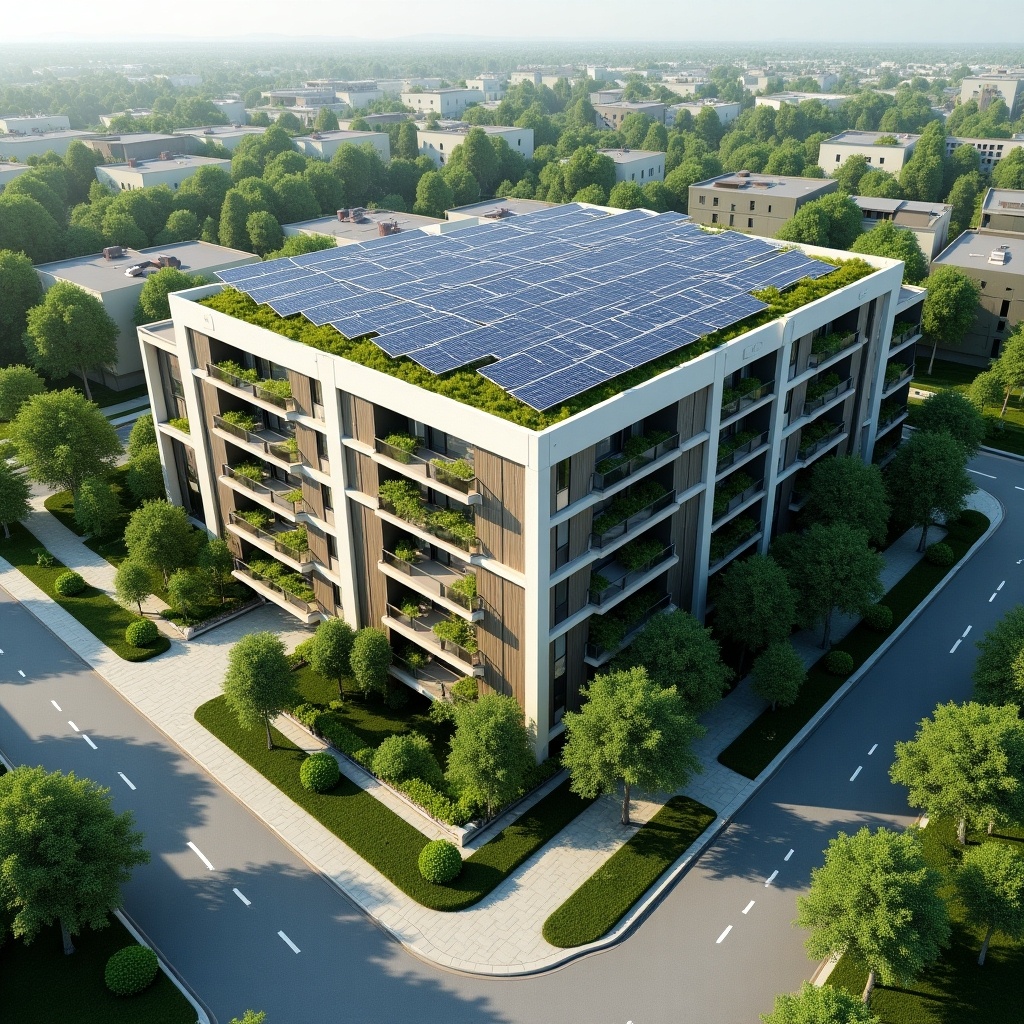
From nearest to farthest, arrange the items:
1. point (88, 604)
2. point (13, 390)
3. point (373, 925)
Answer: point (373, 925) < point (88, 604) < point (13, 390)

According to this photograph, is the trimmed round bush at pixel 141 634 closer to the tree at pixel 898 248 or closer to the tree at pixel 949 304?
the tree at pixel 949 304

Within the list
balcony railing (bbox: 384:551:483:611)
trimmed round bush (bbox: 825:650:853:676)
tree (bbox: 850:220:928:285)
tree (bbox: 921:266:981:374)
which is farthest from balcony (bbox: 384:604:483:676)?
tree (bbox: 850:220:928:285)

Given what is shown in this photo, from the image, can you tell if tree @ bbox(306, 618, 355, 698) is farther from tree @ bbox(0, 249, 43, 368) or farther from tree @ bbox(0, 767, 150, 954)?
tree @ bbox(0, 249, 43, 368)

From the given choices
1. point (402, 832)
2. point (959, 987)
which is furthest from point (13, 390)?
point (959, 987)

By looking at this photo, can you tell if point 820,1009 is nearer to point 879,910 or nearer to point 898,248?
point 879,910

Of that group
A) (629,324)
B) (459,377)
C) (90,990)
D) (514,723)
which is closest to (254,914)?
(90,990)

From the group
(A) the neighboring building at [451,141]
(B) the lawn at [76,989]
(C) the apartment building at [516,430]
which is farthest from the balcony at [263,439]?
(A) the neighboring building at [451,141]
